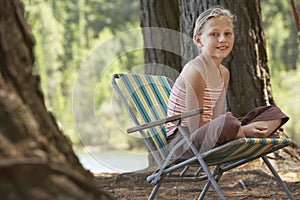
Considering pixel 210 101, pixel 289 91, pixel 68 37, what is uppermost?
pixel 68 37

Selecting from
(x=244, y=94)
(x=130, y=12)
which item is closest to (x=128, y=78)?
(x=244, y=94)

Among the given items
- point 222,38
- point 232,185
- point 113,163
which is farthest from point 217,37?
point 113,163

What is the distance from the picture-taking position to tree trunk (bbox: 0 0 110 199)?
4.84 ft

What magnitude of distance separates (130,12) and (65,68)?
15.5 ft

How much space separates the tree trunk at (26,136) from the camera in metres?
1.47

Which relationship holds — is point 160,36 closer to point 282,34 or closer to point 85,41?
point 282,34

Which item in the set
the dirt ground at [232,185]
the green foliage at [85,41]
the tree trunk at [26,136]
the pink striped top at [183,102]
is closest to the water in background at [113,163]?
the dirt ground at [232,185]

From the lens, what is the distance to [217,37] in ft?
11.6

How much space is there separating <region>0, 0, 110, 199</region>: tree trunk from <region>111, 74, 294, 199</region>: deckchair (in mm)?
1279

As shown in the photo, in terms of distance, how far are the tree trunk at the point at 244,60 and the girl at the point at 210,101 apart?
3.96ft

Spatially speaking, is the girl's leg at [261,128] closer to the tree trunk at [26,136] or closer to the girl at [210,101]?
the girl at [210,101]

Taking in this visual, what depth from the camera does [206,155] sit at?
301 cm

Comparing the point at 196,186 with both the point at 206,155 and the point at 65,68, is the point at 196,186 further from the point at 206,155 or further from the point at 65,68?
the point at 65,68

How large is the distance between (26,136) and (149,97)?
2.04 m
